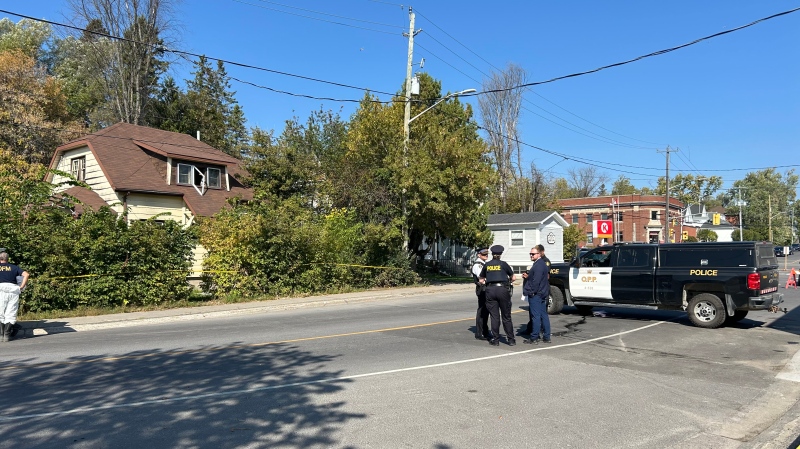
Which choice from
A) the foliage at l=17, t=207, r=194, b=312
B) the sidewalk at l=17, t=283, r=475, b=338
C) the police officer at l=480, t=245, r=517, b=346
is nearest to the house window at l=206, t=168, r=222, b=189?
the foliage at l=17, t=207, r=194, b=312

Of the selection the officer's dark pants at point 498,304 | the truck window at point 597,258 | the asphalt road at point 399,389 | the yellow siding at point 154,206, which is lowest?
the asphalt road at point 399,389

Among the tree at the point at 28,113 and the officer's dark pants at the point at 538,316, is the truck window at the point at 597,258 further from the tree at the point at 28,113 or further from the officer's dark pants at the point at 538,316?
the tree at the point at 28,113

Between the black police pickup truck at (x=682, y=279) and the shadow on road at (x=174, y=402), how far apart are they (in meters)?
7.89

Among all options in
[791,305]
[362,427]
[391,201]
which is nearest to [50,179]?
[391,201]

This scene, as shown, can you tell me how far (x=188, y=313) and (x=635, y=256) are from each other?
11.7 meters

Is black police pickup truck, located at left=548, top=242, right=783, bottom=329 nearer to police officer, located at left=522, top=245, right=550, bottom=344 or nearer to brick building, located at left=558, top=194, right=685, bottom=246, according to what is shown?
police officer, located at left=522, top=245, right=550, bottom=344

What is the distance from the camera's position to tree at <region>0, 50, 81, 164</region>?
2781 centimetres

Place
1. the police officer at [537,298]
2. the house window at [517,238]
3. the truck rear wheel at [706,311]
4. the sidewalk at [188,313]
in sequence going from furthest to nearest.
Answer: the house window at [517,238] < the sidewalk at [188,313] < the truck rear wheel at [706,311] < the police officer at [537,298]

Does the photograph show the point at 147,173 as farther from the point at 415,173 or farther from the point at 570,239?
the point at 570,239

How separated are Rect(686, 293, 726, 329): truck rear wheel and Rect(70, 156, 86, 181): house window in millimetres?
25823

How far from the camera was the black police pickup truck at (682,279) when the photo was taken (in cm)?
1142

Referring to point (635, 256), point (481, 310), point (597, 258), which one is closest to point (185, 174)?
point (597, 258)

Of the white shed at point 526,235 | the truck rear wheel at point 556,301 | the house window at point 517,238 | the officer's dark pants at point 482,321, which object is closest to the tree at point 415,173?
the truck rear wheel at point 556,301

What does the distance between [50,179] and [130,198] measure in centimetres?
635
